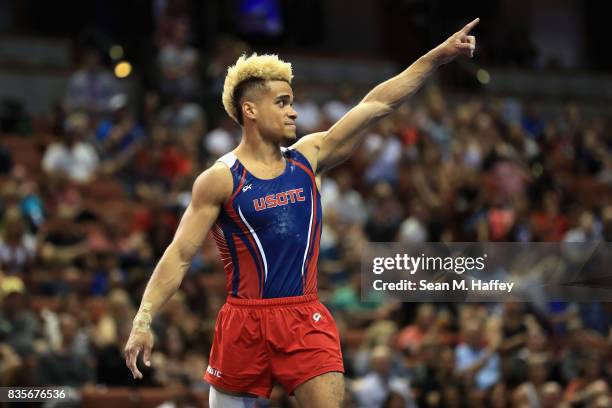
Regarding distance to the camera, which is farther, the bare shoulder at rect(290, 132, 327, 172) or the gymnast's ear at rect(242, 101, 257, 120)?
the bare shoulder at rect(290, 132, 327, 172)

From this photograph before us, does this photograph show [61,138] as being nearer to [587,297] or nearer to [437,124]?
[437,124]

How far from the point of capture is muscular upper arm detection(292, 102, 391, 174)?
23.0 feet

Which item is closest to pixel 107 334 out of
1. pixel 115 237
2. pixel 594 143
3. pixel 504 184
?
pixel 115 237

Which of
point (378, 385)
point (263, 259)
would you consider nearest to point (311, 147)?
point (263, 259)

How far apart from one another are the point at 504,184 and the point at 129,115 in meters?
5.65

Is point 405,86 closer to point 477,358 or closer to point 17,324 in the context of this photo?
point 17,324

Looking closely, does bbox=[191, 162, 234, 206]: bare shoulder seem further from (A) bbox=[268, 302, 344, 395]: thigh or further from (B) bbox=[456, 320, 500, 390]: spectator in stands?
(B) bbox=[456, 320, 500, 390]: spectator in stands

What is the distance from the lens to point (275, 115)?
686 cm

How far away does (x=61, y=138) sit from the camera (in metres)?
16.0

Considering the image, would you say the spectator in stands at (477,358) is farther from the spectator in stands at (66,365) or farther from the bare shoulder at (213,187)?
the bare shoulder at (213,187)

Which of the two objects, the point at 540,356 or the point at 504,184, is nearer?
the point at 540,356

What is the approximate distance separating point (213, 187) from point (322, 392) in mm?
1301

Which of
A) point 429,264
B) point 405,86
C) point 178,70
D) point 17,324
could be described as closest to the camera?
point 405,86

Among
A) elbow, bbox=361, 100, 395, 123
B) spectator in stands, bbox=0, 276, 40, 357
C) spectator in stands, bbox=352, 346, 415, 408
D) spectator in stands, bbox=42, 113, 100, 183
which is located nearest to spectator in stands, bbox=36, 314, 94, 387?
spectator in stands, bbox=0, 276, 40, 357
